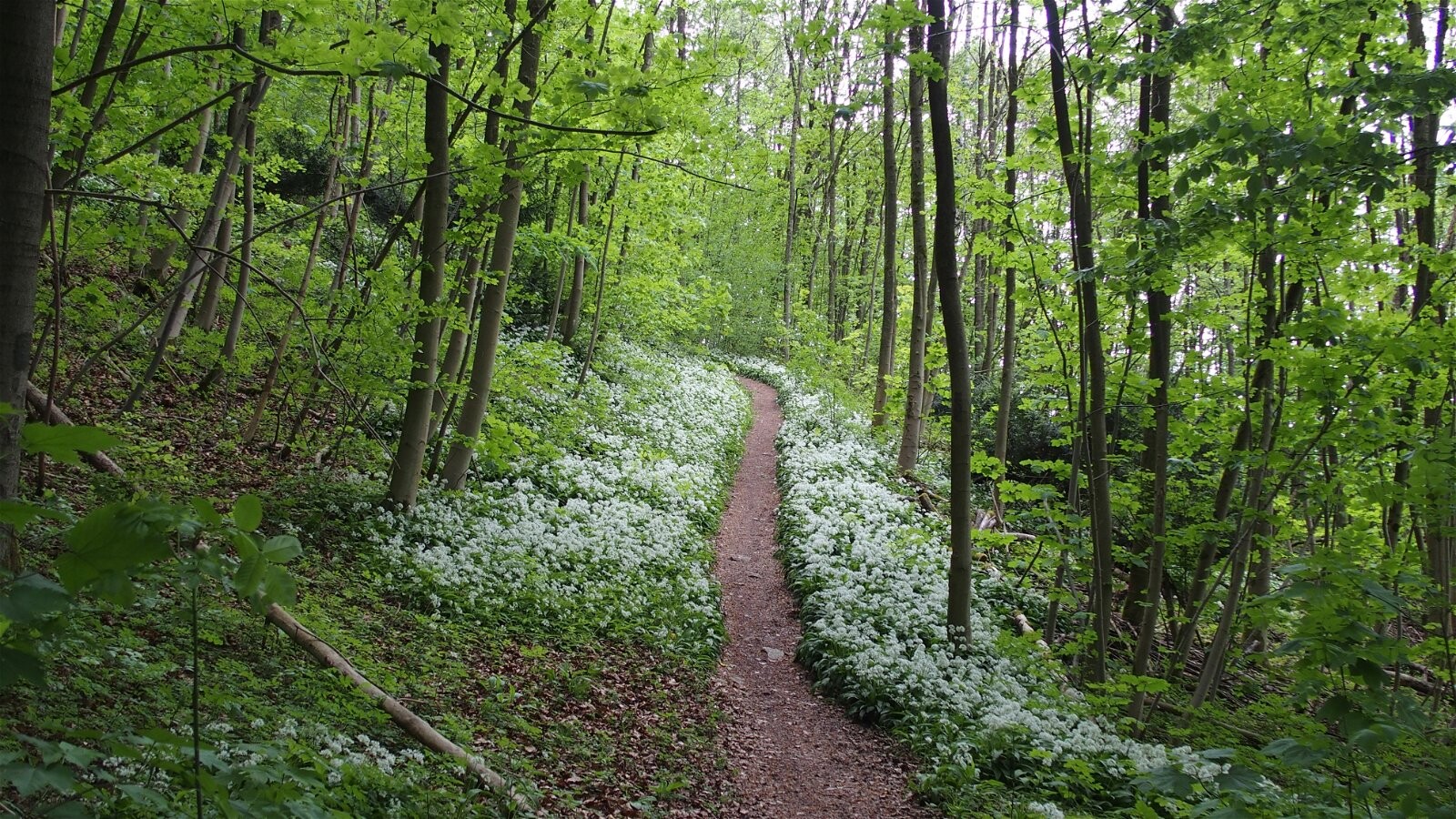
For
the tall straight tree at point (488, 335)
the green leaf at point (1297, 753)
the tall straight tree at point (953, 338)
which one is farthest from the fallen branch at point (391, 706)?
the tall straight tree at point (953, 338)

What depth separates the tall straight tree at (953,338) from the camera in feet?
26.1

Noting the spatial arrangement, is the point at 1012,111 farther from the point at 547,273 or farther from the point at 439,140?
the point at 547,273

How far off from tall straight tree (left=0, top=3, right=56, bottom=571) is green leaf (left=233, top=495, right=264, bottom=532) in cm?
118

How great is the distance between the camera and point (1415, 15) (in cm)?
891

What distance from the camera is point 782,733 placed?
24.1 feet

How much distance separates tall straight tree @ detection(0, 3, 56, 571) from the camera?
8.02 ft

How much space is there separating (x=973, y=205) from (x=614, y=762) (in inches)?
252

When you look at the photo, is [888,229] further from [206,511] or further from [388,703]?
[206,511]

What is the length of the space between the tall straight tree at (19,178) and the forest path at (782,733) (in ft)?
16.7

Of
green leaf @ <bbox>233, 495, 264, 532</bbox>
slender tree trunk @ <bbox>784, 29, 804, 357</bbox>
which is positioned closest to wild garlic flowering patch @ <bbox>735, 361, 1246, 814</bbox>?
green leaf @ <bbox>233, 495, 264, 532</bbox>

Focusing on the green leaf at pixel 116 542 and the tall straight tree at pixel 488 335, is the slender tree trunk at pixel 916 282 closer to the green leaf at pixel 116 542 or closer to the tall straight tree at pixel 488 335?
the tall straight tree at pixel 488 335

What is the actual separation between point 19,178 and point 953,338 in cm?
748

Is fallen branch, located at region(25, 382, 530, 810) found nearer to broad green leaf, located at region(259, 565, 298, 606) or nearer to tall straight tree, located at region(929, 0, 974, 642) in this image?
broad green leaf, located at region(259, 565, 298, 606)

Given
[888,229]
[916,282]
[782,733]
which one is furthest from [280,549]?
[888,229]
